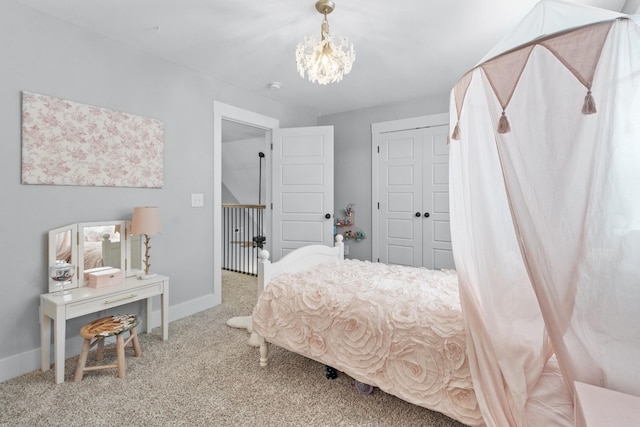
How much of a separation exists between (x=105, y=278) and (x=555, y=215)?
274 cm

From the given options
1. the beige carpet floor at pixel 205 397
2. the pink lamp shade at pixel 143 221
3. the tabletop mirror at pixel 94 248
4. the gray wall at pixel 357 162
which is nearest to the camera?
the beige carpet floor at pixel 205 397

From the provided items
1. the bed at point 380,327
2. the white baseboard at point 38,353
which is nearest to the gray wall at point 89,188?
the white baseboard at point 38,353

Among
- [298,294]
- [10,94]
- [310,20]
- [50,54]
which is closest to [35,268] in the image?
[10,94]

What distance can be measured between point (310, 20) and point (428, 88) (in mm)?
1891

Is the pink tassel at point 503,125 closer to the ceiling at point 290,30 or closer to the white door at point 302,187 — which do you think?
the ceiling at point 290,30

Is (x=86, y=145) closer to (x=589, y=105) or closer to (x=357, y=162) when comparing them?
(x=589, y=105)

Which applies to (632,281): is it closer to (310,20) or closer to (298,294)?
(298,294)

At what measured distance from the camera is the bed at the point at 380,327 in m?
1.35

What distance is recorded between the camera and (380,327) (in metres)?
1.54

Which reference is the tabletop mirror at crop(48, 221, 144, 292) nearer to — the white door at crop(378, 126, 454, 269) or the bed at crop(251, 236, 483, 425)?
the bed at crop(251, 236, 483, 425)

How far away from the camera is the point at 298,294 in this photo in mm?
1887

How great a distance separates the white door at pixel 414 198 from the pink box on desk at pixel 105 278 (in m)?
3.02

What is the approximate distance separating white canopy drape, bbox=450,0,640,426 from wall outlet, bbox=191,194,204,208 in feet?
8.58

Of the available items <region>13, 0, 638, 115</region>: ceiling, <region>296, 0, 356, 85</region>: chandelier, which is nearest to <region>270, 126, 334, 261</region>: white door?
<region>13, 0, 638, 115</region>: ceiling
